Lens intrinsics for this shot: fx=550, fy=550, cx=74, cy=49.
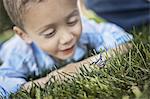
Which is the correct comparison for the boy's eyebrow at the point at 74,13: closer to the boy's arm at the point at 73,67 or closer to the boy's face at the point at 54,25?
the boy's face at the point at 54,25

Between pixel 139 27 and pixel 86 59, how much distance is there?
668 millimetres

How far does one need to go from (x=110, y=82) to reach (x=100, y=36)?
0.31 m

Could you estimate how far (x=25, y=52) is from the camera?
1.96 m

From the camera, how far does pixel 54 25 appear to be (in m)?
1.90

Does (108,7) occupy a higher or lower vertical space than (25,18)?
lower

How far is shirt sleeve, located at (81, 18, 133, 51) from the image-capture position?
2.01 m

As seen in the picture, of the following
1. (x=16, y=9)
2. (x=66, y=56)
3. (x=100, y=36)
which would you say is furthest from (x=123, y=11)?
(x=16, y=9)

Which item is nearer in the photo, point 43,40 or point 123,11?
point 43,40

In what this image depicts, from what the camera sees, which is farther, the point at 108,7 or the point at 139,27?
the point at 108,7

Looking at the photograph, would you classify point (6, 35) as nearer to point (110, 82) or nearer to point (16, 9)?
point (16, 9)

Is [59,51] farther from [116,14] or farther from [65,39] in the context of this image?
[116,14]

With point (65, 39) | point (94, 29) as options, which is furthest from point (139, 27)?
point (65, 39)

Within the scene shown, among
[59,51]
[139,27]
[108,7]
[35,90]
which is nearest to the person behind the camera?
[35,90]

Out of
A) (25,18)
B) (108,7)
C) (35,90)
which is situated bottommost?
(108,7)
